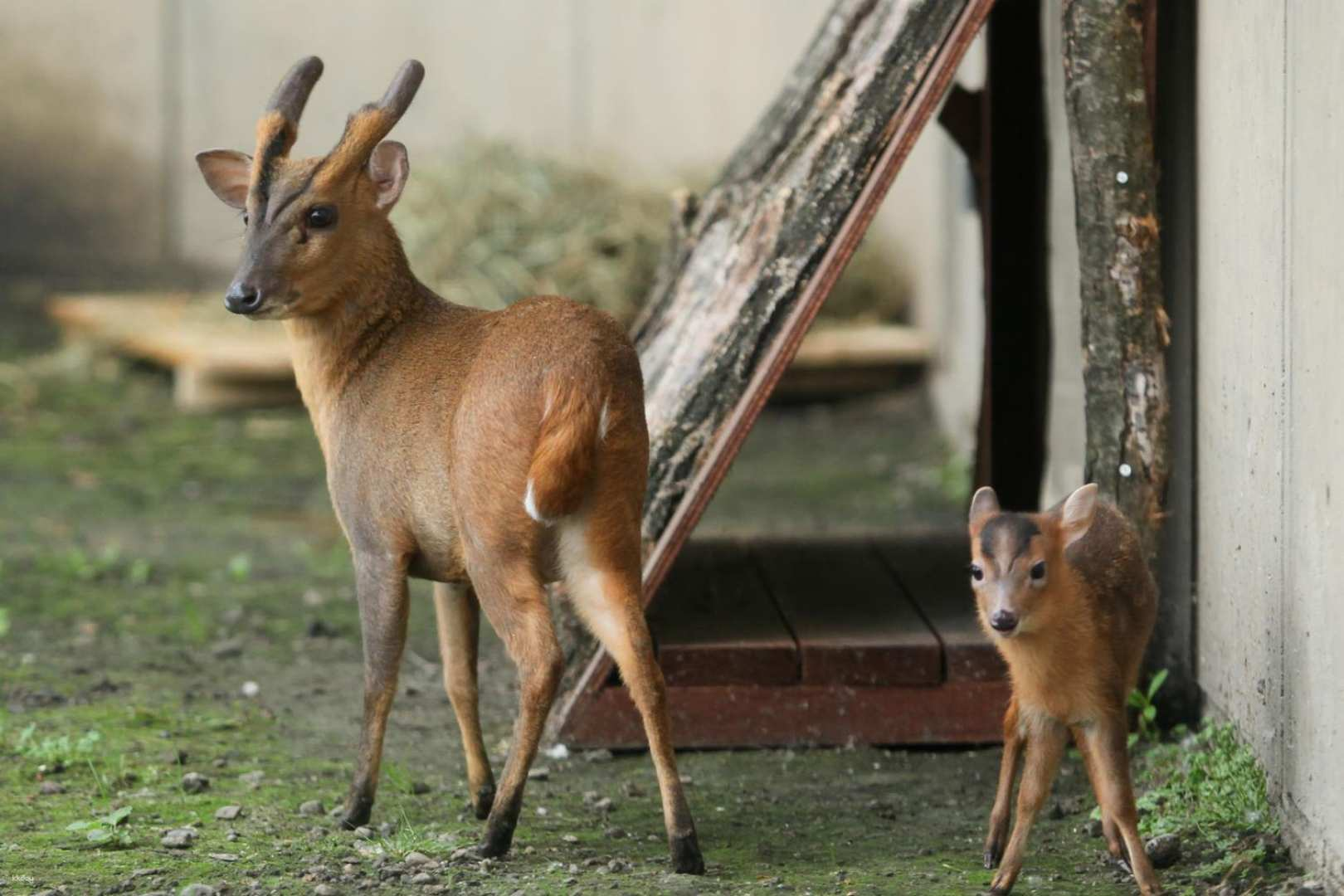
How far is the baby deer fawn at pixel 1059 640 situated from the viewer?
326 cm

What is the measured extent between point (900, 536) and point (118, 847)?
9.81 feet

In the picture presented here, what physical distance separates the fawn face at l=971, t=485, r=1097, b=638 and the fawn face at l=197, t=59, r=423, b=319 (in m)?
1.41

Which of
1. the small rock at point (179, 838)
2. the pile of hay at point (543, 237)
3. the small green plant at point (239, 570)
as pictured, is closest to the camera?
the small rock at point (179, 838)

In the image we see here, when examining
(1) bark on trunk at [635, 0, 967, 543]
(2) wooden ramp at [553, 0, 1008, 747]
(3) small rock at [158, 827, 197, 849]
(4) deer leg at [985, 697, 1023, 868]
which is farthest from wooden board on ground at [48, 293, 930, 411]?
(4) deer leg at [985, 697, 1023, 868]

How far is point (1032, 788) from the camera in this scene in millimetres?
3443

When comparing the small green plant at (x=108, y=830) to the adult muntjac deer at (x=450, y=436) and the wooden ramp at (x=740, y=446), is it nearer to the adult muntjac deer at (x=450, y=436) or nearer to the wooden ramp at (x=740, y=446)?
the adult muntjac deer at (x=450, y=436)

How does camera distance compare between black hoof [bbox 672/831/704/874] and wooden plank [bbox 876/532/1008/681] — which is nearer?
black hoof [bbox 672/831/704/874]

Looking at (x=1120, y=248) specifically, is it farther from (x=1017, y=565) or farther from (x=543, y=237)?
(x=543, y=237)

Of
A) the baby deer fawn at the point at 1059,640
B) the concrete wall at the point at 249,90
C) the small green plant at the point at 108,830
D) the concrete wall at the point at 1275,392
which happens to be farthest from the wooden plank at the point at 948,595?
the concrete wall at the point at 249,90

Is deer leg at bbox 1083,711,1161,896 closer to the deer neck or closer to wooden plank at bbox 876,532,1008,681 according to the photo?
wooden plank at bbox 876,532,1008,681

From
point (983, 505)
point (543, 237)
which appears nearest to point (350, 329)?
point (983, 505)

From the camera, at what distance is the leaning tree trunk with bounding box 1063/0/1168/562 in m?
4.16

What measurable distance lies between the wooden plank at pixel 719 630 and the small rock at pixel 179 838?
1220 mm

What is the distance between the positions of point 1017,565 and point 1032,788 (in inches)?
18.4
